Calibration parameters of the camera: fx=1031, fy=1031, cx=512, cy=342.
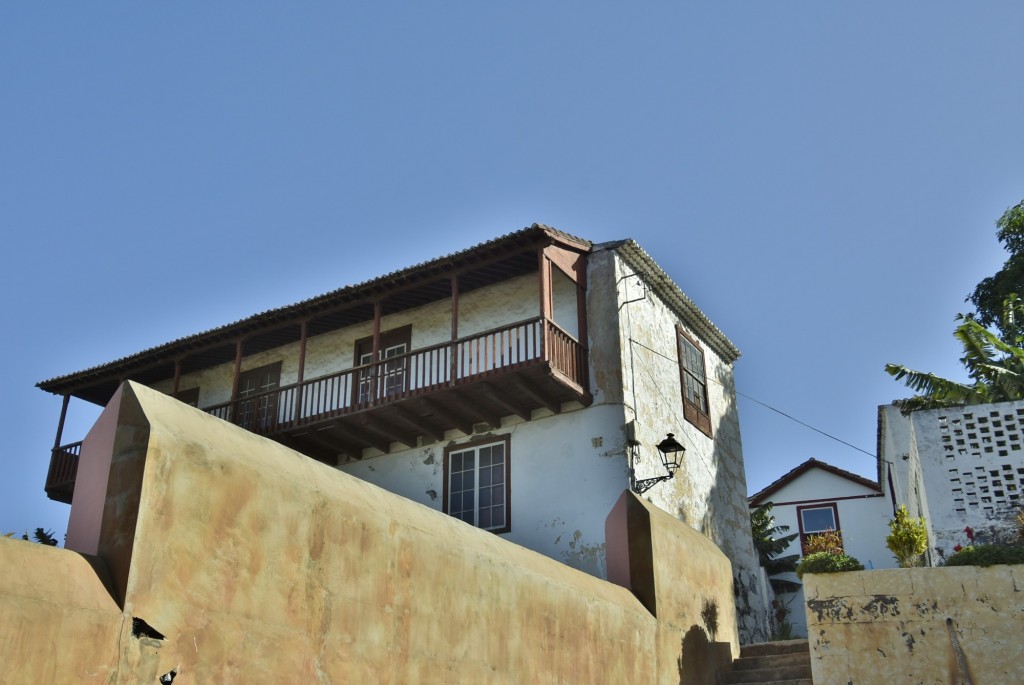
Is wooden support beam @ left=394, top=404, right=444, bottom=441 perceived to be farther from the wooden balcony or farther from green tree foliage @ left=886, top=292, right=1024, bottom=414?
green tree foliage @ left=886, top=292, right=1024, bottom=414

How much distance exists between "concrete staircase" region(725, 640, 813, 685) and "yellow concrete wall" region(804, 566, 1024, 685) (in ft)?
3.55

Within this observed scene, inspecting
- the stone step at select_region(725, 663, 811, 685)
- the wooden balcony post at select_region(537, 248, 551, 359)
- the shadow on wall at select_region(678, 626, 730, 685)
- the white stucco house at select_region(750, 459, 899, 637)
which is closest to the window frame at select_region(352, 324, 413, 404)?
the wooden balcony post at select_region(537, 248, 551, 359)

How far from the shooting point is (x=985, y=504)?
13516mm

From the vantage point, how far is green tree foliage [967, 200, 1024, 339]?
78.3 ft

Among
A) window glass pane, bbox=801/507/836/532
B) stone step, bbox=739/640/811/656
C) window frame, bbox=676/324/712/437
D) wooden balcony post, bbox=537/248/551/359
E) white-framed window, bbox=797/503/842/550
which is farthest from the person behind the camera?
window glass pane, bbox=801/507/836/532

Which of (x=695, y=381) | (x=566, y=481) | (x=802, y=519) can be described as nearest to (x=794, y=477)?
(x=802, y=519)

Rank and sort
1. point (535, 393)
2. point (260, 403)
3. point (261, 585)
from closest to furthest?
point (261, 585) < point (535, 393) < point (260, 403)

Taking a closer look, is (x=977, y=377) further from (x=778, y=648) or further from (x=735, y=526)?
(x=778, y=648)

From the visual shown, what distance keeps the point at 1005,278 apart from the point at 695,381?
34.0ft

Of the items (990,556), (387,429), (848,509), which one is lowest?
(990,556)

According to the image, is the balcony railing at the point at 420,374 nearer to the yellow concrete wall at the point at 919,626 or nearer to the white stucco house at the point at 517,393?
the white stucco house at the point at 517,393

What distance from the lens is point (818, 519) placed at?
2859 centimetres

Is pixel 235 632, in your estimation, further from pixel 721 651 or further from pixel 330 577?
pixel 721 651

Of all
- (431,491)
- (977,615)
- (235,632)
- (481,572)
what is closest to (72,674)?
(235,632)
